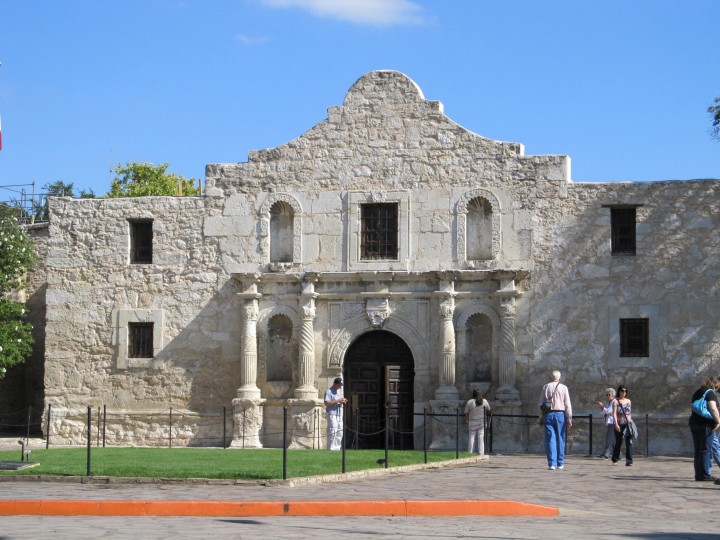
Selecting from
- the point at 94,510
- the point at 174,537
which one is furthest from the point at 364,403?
the point at 174,537

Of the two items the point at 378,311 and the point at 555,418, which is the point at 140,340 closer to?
the point at 378,311

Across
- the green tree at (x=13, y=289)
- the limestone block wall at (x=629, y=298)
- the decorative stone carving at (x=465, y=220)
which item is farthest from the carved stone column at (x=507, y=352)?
the green tree at (x=13, y=289)

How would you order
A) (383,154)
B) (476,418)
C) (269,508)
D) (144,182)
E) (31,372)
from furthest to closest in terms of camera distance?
(144,182)
(31,372)
(383,154)
(476,418)
(269,508)

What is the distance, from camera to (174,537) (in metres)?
12.5

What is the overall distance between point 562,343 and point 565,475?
7513 mm

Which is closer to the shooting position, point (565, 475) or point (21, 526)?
point (21, 526)

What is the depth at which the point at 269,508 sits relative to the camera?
48.6 feet

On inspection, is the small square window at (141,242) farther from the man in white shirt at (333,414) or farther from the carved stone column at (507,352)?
the carved stone column at (507,352)

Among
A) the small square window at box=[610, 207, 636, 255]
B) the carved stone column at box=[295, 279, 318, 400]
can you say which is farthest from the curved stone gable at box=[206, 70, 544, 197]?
the carved stone column at box=[295, 279, 318, 400]

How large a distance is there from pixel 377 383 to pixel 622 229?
6.28m

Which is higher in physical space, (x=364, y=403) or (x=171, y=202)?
(x=171, y=202)

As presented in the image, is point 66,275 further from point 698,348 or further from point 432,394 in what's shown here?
point 698,348

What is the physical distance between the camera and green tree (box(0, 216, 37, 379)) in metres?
30.1

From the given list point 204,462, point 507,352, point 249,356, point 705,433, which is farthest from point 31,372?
point 705,433
